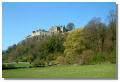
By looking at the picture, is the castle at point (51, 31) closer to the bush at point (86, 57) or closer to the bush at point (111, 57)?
the bush at point (86, 57)

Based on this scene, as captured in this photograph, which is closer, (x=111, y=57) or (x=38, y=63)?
(x=111, y=57)

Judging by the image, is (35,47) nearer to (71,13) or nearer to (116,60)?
(71,13)

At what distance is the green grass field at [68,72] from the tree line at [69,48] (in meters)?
0.06

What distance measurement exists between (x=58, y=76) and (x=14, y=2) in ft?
3.37

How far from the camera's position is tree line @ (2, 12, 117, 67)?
4.35 meters

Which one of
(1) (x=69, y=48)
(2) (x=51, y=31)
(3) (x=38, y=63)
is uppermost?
(2) (x=51, y=31)

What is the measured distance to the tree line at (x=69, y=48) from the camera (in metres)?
4.35

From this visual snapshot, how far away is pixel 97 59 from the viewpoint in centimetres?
437

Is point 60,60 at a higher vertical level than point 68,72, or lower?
higher

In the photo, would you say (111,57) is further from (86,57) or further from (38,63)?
(38,63)

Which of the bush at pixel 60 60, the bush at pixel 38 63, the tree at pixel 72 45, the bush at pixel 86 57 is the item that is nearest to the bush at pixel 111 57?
the bush at pixel 86 57

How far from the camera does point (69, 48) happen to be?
440 centimetres

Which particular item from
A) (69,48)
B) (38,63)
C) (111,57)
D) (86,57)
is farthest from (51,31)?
(111,57)

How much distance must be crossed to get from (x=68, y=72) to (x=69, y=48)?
289mm
